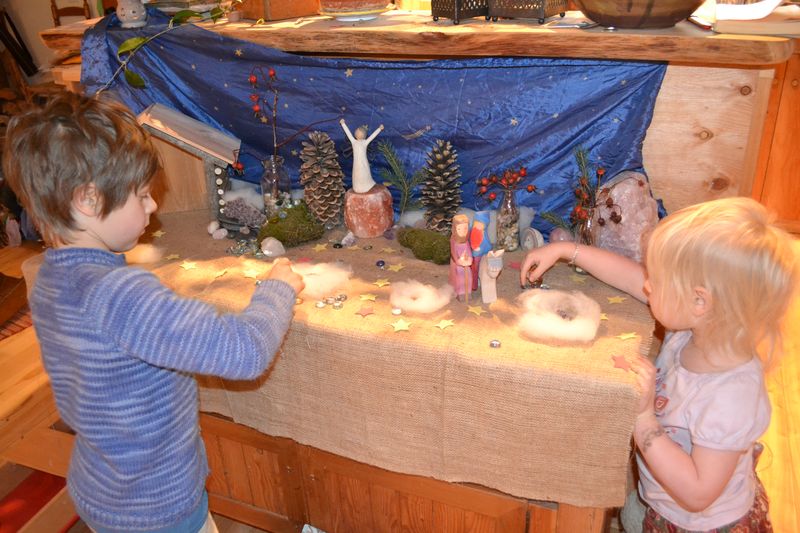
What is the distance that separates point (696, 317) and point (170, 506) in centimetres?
96

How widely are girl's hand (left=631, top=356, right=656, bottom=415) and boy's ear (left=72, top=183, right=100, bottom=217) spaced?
936 millimetres

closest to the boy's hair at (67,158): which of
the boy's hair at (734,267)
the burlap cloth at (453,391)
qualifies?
the burlap cloth at (453,391)

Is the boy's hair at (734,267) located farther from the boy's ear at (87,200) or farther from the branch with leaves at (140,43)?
the branch with leaves at (140,43)

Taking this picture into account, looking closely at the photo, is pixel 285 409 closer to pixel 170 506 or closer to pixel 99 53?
pixel 170 506

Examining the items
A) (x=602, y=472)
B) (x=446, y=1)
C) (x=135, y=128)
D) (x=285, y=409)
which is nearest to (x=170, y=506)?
(x=285, y=409)

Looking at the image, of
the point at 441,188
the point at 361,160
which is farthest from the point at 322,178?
the point at 441,188

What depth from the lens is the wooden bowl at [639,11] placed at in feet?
4.53

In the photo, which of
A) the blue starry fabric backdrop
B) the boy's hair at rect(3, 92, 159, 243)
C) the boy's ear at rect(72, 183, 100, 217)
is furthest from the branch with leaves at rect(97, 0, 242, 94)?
the boy's ear at rect(72, 183, 100, 217)

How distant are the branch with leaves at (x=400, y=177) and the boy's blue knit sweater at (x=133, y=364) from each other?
63 cm

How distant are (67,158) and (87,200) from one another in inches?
2.7

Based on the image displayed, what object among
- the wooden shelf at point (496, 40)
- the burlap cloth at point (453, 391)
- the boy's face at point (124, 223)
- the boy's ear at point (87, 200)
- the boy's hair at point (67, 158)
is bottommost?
the burlap cloth at point (453, 391)

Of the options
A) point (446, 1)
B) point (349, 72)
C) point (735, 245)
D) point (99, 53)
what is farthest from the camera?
point (99, 53)

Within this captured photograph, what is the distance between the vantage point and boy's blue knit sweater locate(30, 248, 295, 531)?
1021 mm

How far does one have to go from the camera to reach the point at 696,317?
1144 mm
